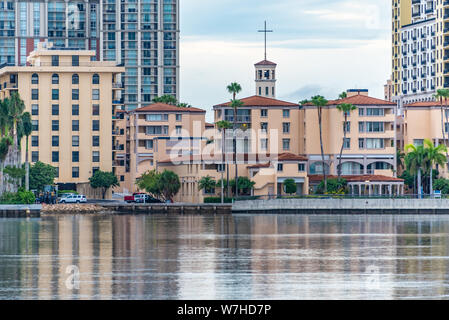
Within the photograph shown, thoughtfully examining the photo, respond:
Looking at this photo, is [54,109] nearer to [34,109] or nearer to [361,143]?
[34,109]

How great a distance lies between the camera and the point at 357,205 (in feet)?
454

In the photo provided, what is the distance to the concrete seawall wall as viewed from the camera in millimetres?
136250

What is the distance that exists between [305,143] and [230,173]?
1928 cm

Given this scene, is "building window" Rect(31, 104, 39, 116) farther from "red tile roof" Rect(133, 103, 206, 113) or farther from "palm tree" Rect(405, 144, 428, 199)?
"palm tree" Rect(405, 144, 428, 199)

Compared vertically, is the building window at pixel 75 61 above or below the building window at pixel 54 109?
above

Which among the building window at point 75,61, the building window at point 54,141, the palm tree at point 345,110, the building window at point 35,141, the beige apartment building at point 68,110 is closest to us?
the palm tree at point 345,110

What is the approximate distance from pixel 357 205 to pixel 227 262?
76883 mm

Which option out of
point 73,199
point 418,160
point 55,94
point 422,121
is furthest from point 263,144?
point 55,94

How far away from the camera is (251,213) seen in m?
144

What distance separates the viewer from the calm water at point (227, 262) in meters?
48.2

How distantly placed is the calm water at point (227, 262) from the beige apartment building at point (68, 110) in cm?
7699

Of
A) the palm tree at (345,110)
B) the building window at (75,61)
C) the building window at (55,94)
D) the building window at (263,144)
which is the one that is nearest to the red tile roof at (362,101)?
the palm tree at (345,110)

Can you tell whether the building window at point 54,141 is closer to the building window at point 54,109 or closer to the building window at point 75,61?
the building window at point 54,109

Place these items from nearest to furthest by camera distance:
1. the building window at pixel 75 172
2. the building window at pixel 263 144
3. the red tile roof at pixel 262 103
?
the building window at pixel 263 144 < the red tile roof at pixel 262 103 < the building window at pixel 75 172
